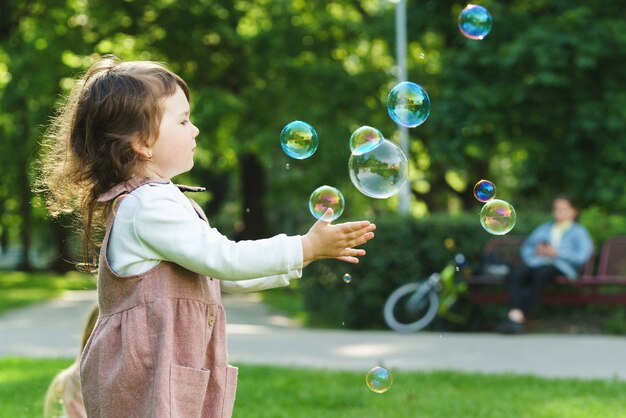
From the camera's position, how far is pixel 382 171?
14.1 feet

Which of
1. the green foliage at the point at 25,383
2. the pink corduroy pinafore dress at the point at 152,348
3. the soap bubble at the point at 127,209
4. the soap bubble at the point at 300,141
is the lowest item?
the green foliage at the point at 25,383

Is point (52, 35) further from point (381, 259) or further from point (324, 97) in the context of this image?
point (381, 259)

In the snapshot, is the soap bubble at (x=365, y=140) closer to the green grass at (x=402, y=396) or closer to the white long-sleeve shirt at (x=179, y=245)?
the white long-sleeve shirt at (x=179, y=245)

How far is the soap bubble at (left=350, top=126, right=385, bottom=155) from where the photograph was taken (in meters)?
4.39

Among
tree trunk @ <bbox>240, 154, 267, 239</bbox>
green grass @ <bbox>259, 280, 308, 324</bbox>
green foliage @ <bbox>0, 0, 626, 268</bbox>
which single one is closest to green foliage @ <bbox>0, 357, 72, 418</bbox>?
green grass @ <bbox>259, 280, 308, 324</bbox>

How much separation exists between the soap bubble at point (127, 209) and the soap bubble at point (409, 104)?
219 cm

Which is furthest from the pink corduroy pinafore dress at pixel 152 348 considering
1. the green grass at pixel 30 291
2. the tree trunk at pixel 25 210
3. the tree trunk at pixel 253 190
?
the tree trunk at pixel 253 190

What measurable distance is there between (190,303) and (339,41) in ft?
56.3

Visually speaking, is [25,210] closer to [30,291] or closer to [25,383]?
[30,291]

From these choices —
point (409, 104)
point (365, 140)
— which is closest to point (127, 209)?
point (365, 140)

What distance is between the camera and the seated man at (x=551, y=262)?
1009 cm

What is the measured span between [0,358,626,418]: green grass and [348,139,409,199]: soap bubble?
70.2 inches

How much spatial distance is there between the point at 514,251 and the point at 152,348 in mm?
8703

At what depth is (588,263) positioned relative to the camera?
10617mm
